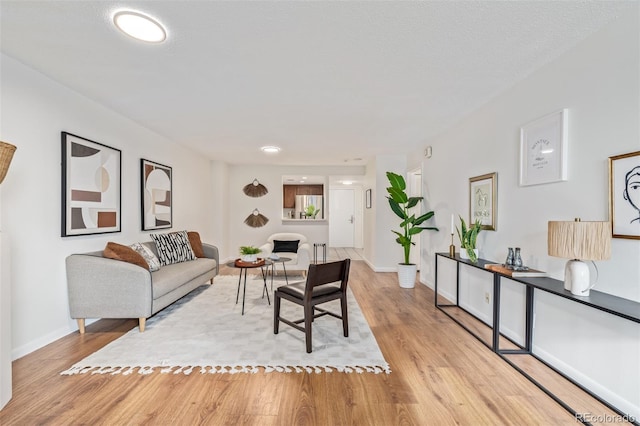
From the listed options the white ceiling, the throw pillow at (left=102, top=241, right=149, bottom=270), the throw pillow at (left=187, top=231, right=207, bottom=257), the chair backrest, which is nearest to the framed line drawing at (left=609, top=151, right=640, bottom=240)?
the white ceiling

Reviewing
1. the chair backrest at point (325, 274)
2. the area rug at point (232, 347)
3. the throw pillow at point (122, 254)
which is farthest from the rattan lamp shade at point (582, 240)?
the throw pillow at point (122, 254)

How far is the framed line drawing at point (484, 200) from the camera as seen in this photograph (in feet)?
9.53

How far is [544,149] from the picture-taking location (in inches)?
89.4

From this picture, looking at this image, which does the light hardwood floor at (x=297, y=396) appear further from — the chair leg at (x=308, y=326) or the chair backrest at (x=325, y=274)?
the chair backrest at (x=325, y=274)

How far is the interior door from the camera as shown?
10016 mm

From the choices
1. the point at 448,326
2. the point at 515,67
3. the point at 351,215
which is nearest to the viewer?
the point at 515,67

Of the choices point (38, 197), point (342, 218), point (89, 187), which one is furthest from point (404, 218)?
point (342, 218)

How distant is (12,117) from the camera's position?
230 cm

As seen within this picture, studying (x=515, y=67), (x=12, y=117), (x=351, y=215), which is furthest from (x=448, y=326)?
(x=351, y=215)

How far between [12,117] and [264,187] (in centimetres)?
487

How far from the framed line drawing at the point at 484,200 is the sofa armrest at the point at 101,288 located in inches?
137

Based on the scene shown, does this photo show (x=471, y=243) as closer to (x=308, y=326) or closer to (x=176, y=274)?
(x=308, y=326)

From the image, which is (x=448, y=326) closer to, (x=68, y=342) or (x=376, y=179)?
(x=376, y=179)

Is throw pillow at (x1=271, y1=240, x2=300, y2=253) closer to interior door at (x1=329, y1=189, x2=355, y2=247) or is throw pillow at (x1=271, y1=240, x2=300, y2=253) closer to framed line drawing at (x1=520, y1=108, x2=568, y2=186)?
framed line drawing at (x1=520, y1=108, x2=568, y2=186)
